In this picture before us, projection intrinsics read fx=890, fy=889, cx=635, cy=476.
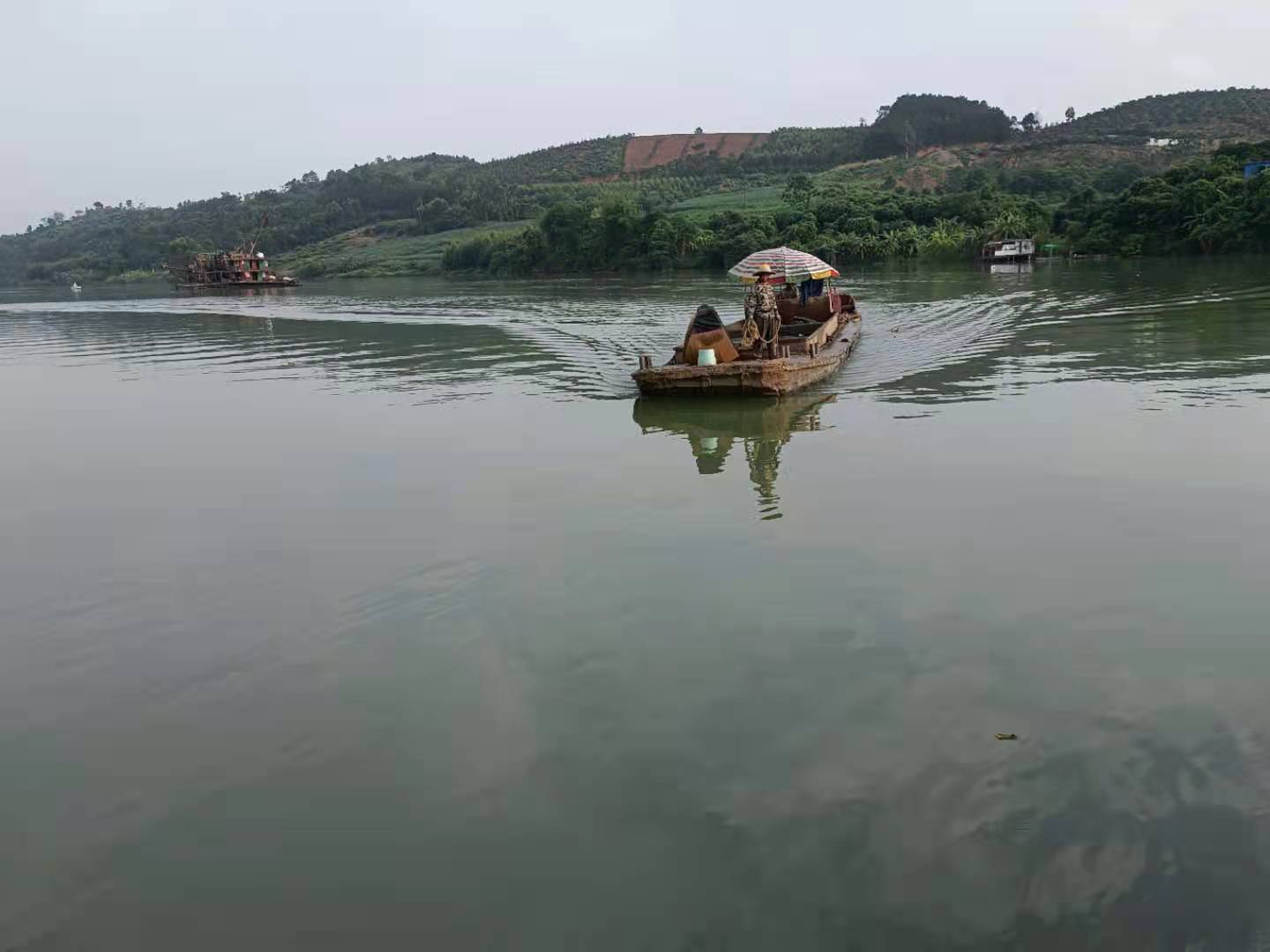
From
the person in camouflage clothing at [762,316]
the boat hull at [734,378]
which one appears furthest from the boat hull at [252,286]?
the boat hull at [734,378]

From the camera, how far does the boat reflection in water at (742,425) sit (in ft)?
32.6

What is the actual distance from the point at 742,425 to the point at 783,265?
16.2ft

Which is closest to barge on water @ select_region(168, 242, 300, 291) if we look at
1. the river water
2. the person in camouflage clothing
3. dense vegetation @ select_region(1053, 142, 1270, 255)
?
dense vegetation @ select_region(1053, 142, 1270, 255)

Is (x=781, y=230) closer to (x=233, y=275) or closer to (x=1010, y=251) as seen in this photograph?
(x=1010, y=251)

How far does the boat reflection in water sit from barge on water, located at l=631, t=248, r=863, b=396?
0.22 m

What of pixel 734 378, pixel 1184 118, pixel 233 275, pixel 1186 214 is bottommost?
pixel 734 378

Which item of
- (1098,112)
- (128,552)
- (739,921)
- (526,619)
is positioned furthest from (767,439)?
(1098,112)

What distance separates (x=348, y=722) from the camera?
4973 mm

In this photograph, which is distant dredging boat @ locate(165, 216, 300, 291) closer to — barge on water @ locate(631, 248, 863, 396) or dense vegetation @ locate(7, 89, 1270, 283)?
dense vegetation @ locate(7, 89, 1270, 283)

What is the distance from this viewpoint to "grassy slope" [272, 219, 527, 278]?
259 ft

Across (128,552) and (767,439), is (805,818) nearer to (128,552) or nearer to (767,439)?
(128,552)

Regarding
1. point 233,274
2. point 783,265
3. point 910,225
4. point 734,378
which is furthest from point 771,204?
point 734,378

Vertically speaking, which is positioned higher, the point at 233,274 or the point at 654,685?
the point at 233,274

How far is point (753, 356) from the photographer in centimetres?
1409
